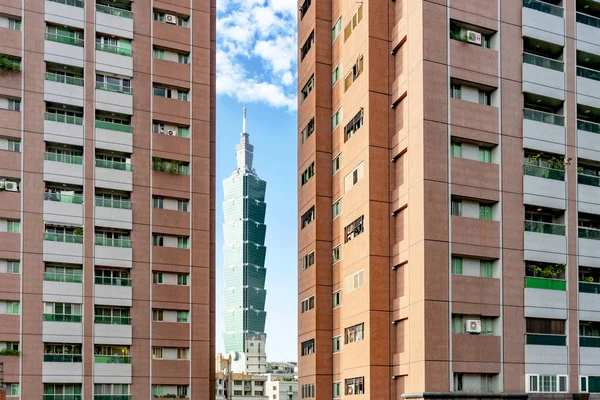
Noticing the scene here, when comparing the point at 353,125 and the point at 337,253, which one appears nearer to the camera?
the point at 353,125

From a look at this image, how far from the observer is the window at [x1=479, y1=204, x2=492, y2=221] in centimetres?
3716

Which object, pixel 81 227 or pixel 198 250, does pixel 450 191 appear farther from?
pixel 81 227

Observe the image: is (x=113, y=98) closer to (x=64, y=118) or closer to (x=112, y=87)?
(x=112, y=87)

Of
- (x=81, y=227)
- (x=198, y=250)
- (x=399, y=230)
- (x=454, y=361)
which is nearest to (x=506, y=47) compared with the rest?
(x=399, y=230)

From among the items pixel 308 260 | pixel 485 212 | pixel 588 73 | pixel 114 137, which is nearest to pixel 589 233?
pixel 485 212

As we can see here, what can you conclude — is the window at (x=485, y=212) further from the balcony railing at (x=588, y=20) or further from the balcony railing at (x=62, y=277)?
the balcony railing at (x=62, y=277)

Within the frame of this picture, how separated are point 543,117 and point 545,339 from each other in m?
11.3

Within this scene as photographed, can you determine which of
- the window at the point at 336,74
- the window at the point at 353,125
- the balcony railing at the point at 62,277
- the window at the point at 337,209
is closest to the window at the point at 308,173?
the window at the point at 337,209

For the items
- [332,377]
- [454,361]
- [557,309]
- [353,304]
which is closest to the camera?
[454,361]

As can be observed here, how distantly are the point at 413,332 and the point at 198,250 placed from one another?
1921cm

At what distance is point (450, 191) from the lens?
119 feet

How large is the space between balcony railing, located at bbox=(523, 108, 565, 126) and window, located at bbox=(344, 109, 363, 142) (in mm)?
8838

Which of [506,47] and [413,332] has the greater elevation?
[506,47]

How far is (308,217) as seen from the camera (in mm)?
47344
